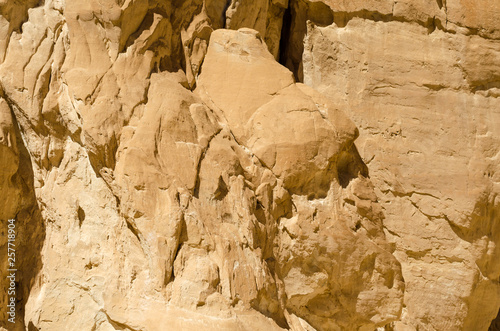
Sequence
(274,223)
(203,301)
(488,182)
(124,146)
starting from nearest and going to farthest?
(203,301) → (124,146) → (274,223) → (488,182)

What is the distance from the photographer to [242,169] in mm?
3768

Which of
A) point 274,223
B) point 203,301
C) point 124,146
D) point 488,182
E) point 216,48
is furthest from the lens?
point 488,182

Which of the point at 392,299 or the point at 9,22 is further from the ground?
the point at 9,22

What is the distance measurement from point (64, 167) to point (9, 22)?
0.83 metres

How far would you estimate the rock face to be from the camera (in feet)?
11.4

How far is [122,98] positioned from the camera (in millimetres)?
3678

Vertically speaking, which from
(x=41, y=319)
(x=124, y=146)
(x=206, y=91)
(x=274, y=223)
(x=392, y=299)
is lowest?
(x=41, y=319)

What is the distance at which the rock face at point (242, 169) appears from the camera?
3.48m

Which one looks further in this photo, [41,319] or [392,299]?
[392,299]

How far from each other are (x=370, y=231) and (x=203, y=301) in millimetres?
1178

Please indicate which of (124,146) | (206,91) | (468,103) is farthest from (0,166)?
(468,103)

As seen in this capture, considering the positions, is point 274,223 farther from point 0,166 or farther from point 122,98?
point 0,166

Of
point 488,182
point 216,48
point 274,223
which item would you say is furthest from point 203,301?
point 488,182

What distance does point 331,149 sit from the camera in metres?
3.88
